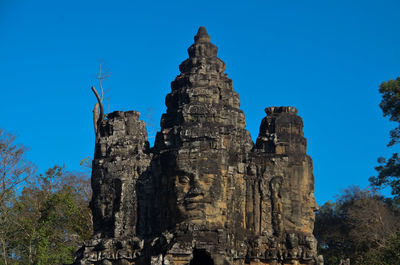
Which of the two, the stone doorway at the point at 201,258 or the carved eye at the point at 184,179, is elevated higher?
the carved eye at the point at 184,179

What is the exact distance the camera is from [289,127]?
27.0 m

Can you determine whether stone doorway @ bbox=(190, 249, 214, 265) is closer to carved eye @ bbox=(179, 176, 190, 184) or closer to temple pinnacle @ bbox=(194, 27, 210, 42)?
carved eye @ bbox=(179, 176, 190, 184)

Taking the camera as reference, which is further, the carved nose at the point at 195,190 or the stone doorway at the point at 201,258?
the carved nose at the point at 195,190

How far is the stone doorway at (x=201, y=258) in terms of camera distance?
23.4m

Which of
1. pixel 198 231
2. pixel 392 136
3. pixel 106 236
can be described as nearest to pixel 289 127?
pixel 198 231

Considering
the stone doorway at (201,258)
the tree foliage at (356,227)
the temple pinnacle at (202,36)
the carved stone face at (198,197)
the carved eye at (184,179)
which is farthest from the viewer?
the tree foliage at (356,227)

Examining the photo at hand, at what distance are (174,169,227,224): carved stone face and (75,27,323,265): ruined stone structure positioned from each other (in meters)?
0.03

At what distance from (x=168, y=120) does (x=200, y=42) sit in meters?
3.64

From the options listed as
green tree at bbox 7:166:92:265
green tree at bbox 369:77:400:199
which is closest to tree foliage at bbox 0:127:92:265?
green tree at bbox 7:166:92:265

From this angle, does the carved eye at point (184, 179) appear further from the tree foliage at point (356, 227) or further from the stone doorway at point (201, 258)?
the tree foliage at point (356, 227)

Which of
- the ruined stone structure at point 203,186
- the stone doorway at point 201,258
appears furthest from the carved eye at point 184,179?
the stone doorway at point 201,258

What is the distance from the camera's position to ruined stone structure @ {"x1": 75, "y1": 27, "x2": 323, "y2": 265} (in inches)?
942

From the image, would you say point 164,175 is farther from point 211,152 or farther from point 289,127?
point 289,127

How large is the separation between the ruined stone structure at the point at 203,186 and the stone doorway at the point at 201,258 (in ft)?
0.24
